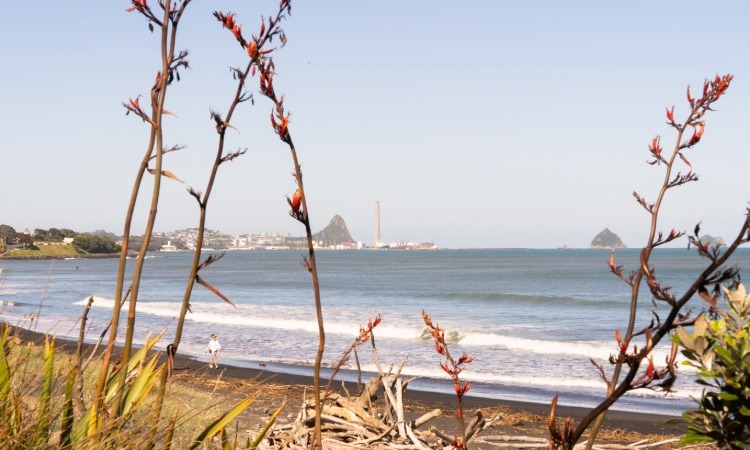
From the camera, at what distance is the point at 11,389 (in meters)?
2.78

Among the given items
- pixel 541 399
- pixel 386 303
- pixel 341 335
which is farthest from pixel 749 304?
pixel 386 303

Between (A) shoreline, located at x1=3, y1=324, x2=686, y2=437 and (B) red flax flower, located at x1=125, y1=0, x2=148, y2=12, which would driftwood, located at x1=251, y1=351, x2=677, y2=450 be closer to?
(B) red flax flower, located at x1=125, y1=0, x2=148, y2=12

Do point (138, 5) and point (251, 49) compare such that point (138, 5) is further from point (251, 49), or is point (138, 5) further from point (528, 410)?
point (528, 410)

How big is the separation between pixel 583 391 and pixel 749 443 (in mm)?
16493

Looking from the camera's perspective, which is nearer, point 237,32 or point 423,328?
point 237,32

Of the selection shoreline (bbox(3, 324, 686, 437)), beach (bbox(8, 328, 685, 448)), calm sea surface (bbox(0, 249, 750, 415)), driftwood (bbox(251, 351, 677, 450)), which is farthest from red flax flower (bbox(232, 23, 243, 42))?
shoreline (bbox(3, 324, 686, 437))

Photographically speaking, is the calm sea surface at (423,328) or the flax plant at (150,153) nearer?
the flax plant at (150,153)

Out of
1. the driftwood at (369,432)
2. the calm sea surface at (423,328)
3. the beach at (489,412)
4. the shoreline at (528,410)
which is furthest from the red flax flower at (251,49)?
the shoreline at (528,410)

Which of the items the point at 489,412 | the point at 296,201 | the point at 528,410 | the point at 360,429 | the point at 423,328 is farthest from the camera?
the point at 423,328

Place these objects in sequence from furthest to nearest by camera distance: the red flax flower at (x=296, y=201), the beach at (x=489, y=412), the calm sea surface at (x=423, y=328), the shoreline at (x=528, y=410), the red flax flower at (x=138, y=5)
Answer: the calm sea surface at (x=423, y=328) → the shoreline at (x=528, y=410) → the beach at (x=489, y=412) → the red flax flower at (x=138, y=5) → the red flax flower at (x=296, y=201)

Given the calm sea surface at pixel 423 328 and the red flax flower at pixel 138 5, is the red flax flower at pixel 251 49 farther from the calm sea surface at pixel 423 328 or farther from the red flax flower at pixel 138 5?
the calm sea surface at pixel 423 328

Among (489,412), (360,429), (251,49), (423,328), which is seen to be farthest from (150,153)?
(423,328)

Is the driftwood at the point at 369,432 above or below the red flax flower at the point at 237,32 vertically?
below

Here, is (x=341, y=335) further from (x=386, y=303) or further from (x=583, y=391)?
(x=386, y=303)
